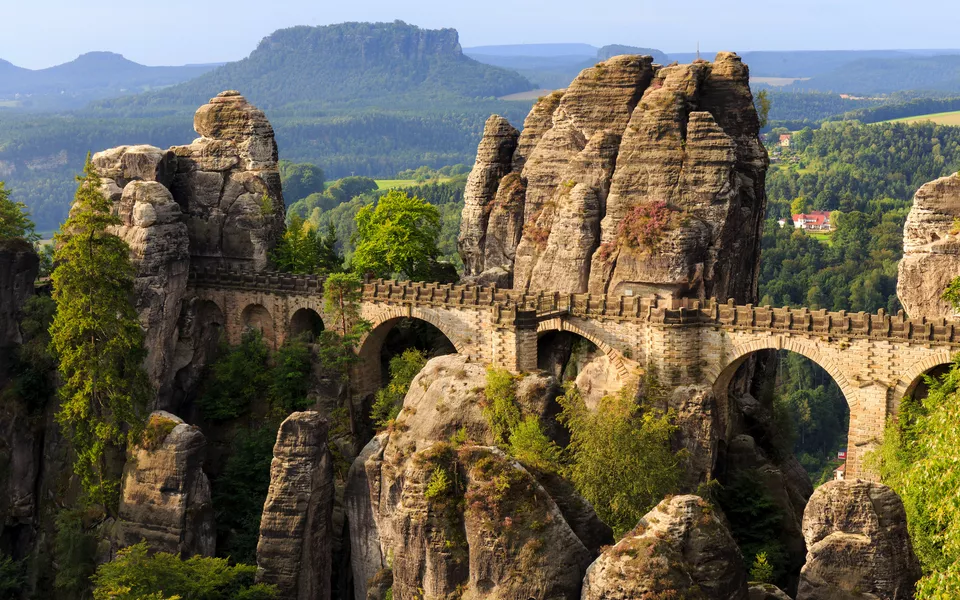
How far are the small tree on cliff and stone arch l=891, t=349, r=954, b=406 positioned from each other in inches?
1136

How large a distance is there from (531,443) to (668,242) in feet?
40.8

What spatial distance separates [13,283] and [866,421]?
35.0 metres

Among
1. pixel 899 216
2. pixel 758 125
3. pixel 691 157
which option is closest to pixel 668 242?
pixel 691 157

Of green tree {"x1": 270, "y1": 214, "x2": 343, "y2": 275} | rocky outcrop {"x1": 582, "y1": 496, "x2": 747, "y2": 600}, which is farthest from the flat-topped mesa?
rocky outcrop {"x1": 582, "y1": 496, "x2": 747, "y2": 600}

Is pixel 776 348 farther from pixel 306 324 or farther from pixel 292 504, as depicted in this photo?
pixel 306 324

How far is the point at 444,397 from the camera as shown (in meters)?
51.6

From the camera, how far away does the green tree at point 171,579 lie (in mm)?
44562

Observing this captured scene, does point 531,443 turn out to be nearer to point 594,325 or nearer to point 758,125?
point 594,325

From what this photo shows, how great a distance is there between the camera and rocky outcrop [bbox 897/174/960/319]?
52844 mm

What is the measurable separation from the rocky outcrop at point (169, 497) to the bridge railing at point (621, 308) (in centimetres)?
1080

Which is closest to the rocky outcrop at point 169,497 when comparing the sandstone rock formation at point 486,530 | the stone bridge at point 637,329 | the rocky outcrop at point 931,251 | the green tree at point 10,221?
the stone bridge at point 637,329

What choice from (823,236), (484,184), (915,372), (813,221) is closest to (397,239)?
(484,184)

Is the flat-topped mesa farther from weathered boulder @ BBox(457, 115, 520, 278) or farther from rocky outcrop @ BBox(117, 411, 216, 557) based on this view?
rocky outcrop @ BBox(117, 411, 216, 557)

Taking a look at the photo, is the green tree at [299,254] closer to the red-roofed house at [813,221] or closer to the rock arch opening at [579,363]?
the rock arch opening at [579,363]
